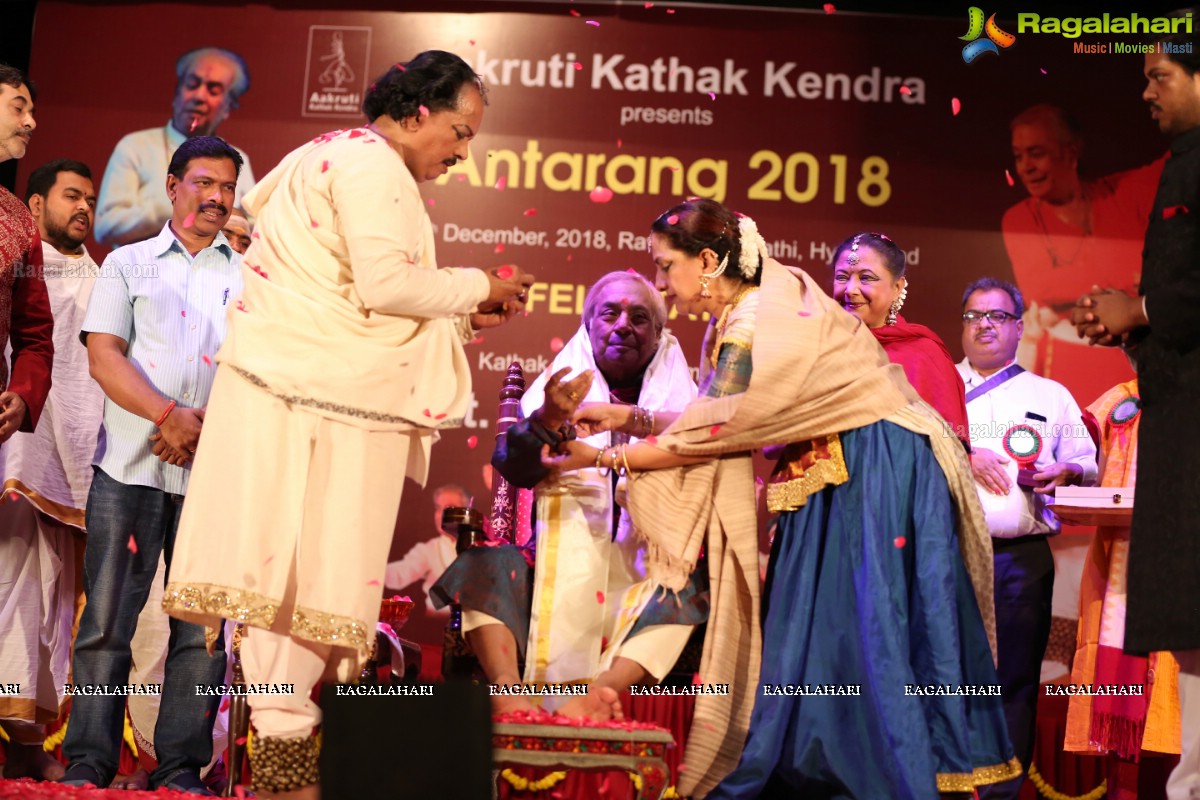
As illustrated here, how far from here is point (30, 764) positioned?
3.92 m

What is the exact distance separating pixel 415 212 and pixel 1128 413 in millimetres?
3016

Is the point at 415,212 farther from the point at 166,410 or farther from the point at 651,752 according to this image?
the point at 651,752

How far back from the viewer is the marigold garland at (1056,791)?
4.57 meters

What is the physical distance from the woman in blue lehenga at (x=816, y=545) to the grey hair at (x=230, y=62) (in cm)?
312

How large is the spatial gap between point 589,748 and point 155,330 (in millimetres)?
1837

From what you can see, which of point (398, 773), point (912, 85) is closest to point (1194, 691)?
point (398, 773)

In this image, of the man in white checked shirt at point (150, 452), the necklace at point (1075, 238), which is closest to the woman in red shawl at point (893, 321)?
the necklace at point (1075, 238)

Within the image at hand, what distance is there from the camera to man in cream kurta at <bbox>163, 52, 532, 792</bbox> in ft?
8.77

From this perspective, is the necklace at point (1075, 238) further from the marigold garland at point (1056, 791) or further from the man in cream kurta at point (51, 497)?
the man in cream kurta at point (51, 497)

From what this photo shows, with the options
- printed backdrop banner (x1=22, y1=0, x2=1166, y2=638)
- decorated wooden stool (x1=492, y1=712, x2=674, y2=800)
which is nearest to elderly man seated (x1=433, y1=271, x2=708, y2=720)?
decorated wooden stool (x1=492, y1=712, x2=674, y2=800)

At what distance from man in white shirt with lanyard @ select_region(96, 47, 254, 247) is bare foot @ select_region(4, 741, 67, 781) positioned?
257 centimetres

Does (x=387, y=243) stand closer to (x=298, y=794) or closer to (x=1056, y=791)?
(x=298, y=794)

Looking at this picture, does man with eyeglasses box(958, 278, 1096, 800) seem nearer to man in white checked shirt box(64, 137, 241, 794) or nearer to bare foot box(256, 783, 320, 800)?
bare foot box(256, 783, 320, 800)

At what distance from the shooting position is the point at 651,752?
9.56 ft
